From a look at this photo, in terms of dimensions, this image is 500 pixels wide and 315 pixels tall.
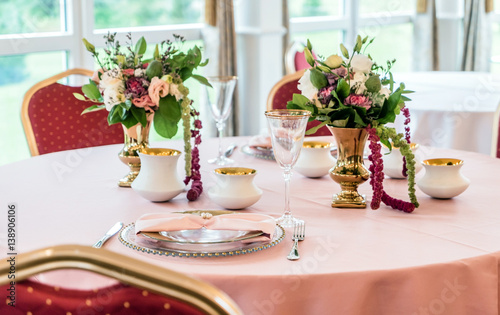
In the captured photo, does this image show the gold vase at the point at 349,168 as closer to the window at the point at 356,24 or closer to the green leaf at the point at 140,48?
the green leaf at the point at 140,48

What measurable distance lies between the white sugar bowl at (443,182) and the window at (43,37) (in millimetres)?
3113

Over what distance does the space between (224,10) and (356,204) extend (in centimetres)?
358

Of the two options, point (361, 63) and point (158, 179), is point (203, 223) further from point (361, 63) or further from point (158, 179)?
point (361, 63)

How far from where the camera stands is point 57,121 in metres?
2.67

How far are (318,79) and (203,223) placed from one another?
495 millimetres

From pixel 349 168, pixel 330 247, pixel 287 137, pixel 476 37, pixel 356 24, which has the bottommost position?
pixel 330 247

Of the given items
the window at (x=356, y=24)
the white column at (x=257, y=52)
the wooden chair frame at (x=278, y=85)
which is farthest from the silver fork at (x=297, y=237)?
the window at (x=356, y=24)

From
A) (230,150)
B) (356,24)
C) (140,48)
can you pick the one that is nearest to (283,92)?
(230,150)

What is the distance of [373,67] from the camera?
1700 mm

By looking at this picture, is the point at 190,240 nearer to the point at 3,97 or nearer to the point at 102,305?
the point at 102,305

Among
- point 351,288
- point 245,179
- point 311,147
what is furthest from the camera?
point 311,147

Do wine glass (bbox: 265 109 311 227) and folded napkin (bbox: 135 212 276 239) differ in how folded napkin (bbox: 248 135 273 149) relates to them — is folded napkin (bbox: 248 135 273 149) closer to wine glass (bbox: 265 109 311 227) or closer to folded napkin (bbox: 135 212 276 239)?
wine glass (bbox: 265 109 311 227)

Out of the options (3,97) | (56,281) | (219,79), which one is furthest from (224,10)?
(56,281)

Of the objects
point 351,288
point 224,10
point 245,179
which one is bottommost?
point 351,288
